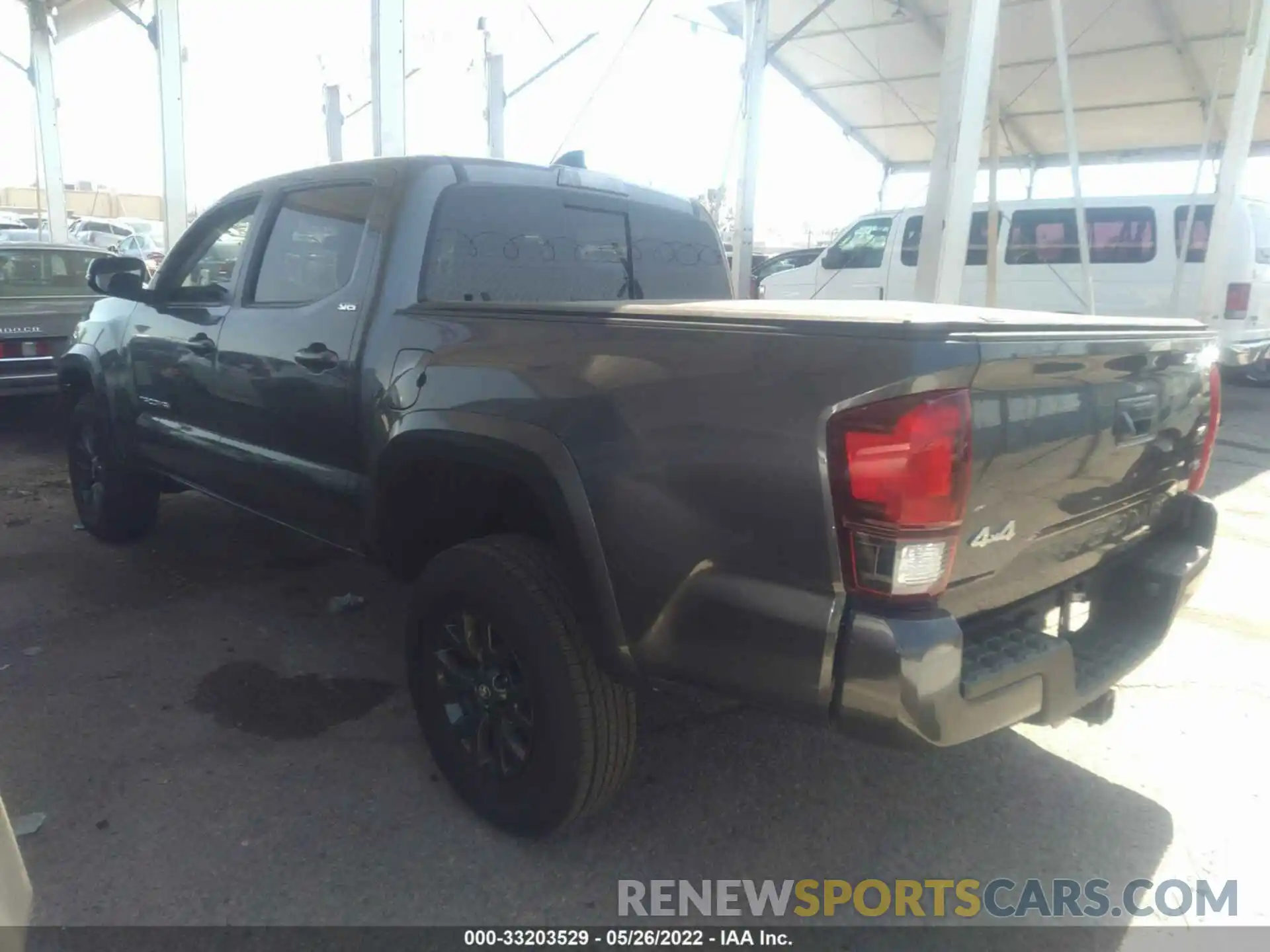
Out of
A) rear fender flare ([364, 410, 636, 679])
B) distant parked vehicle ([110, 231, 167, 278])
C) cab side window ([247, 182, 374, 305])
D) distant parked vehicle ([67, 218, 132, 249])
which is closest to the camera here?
rear fender flare ([364, 410, 636, 679])

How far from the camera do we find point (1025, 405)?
191cm

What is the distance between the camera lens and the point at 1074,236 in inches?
408

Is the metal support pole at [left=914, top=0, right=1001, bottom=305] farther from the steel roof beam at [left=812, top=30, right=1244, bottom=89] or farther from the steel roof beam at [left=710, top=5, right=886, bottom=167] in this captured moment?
the steel roof beam at [left=710, top=5, right=886, bottom=167]

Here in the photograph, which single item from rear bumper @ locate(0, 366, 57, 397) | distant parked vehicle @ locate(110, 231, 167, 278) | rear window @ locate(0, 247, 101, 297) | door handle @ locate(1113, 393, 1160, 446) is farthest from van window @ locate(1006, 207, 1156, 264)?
distant parked vehicle @ locate(110, 231, 167, 278)

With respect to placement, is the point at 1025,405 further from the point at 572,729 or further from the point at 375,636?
the point at 375,636

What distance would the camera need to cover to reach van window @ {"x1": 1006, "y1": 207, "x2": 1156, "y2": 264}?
10172 mm

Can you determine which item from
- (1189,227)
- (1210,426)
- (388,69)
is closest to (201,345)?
(1210,426)

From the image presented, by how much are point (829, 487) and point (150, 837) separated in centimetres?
208

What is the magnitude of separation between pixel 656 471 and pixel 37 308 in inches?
290

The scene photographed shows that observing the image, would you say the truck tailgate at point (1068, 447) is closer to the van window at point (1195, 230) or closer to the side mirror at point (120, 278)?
the side mirror at point (120, 278)

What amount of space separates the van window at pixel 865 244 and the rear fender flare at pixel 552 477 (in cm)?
987

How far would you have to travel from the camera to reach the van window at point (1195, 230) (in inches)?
388

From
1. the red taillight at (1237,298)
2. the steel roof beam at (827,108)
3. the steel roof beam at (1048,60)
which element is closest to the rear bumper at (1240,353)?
the red taillight at (1237,298)

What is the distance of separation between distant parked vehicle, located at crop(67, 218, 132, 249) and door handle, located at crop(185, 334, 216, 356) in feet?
86.6
